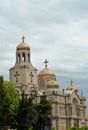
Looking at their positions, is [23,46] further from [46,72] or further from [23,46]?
[46,72]

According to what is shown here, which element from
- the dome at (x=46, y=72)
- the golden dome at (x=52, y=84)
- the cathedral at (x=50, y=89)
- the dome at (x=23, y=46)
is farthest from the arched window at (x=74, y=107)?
the dome at (x=23, y=46)

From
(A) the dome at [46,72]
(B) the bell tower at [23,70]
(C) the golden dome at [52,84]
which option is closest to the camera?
(B) the bell tower at [23,70]

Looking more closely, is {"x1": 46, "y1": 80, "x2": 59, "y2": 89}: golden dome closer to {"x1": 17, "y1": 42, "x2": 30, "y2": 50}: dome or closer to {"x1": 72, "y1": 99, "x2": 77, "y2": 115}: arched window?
{"x1": 72, "y1": 99, "x2": 77, "y2": 115}: arched window

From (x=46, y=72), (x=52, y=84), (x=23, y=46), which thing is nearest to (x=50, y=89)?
(x=52, y=84)

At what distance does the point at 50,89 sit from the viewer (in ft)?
313

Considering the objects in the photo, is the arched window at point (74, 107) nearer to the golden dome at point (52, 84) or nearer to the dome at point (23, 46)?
the golden dome at point (52, 84)

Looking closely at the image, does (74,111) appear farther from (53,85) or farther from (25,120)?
(25,120)

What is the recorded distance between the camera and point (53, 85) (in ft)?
314

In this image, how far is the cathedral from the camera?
300 feet

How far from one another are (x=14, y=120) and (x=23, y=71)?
36502 millimetres

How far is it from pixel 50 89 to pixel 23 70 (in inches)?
323

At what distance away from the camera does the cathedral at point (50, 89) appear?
91.5 metres

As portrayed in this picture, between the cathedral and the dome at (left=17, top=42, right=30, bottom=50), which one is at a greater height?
the dome at (left=17, top=42, right=30, bottom=50)

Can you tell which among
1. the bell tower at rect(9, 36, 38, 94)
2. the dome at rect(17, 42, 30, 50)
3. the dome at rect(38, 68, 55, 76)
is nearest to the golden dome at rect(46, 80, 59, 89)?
the bell tower at rect(9, 36, 38, 94)
